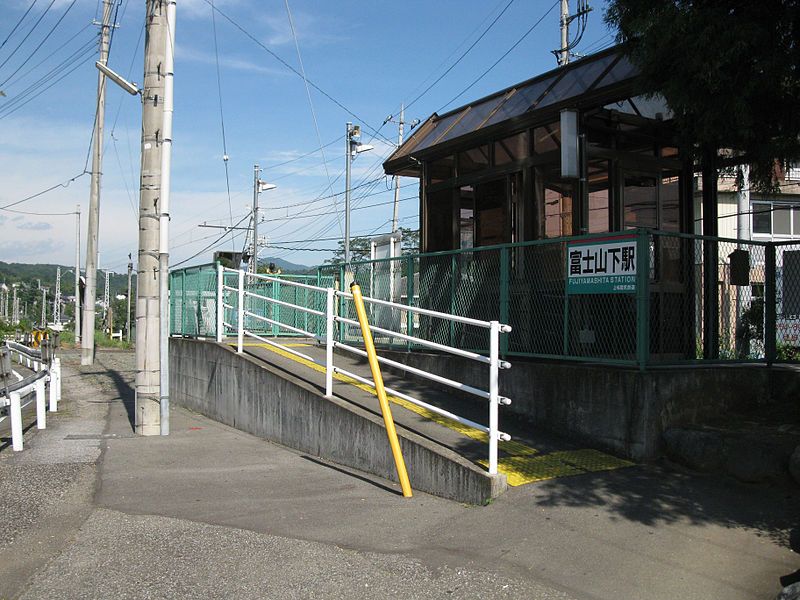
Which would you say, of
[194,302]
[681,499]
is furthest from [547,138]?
[194,302]

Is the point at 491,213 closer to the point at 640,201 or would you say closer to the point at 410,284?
the point at 410,284

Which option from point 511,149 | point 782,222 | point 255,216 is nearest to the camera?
point 511,149

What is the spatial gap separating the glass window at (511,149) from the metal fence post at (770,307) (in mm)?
3295

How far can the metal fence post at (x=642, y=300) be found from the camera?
667 cm

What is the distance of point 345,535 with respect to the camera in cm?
539

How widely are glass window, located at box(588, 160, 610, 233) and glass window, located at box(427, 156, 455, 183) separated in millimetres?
2515

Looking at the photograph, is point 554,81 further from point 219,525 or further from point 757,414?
point 219,525

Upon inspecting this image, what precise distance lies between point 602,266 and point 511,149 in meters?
3.24

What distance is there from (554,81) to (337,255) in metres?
39.2

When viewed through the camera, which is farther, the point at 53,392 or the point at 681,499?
the point at 53,392

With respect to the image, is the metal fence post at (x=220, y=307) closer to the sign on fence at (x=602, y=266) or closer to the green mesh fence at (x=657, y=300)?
the green mesh fence at (x=657, y=300)

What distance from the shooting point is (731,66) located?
574 centimetres

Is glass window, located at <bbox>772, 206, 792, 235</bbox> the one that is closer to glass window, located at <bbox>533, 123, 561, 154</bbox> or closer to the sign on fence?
glass window, located at <bbox>533, 123, 561, 154</bbox>

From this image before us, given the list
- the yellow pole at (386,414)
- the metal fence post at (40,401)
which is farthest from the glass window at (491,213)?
the metal fence post at (40,401)
